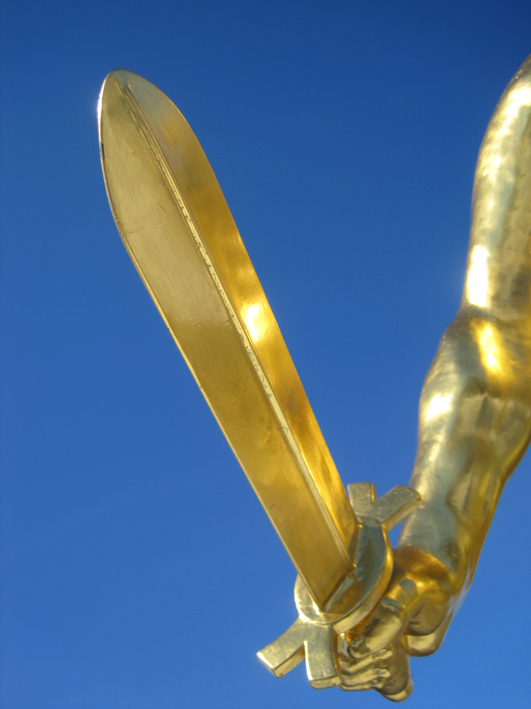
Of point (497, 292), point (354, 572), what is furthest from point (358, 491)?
point (497, 292)

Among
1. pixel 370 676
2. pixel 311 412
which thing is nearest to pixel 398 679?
pixel 370 676

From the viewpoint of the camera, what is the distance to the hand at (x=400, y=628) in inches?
9.7

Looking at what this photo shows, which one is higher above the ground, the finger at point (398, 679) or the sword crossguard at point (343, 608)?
the sword crossguard at point (343, 608)

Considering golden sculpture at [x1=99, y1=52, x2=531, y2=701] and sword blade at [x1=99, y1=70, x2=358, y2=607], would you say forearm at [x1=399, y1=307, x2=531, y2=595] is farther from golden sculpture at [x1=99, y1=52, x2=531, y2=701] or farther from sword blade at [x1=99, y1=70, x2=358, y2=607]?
sword blade at [x1=99, y1=70, x2=358, y2=607]

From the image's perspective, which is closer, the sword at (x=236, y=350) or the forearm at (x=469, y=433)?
the sword at (x=236, y=350)

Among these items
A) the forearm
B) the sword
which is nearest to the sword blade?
the sword

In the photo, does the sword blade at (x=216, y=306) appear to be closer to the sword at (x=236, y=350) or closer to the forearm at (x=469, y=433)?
the sword at (x=236, y=350)

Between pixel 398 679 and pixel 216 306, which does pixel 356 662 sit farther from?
pixel 216 306

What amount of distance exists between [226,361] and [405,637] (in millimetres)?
161

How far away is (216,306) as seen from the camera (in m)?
0.18

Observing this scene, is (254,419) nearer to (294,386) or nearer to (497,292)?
(294,386)

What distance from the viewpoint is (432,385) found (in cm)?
34

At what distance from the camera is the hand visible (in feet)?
0.81

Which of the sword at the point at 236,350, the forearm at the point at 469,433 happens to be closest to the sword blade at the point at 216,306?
the sword at the point at 236,350
